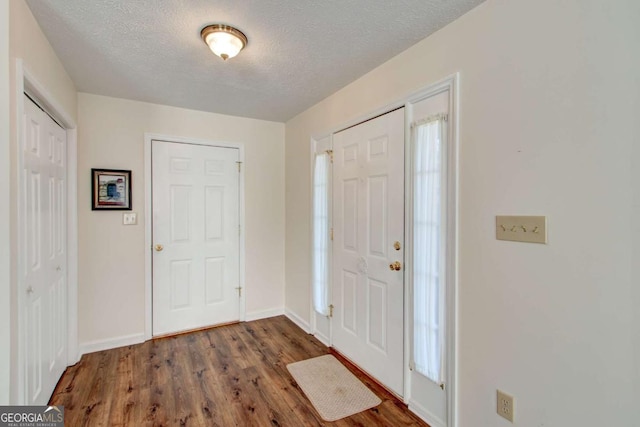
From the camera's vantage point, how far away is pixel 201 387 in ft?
7.41

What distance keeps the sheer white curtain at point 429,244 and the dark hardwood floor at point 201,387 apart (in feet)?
1.57

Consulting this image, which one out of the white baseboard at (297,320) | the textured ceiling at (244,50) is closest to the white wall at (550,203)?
the textured ceiling at (244,50)

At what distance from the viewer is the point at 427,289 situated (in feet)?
6.18

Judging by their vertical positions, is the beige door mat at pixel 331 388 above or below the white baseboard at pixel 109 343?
below

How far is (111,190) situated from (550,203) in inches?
133

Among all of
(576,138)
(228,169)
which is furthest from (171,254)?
(576,138)

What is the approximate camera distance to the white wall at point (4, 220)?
4.36ft

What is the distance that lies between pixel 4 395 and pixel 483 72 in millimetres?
2753

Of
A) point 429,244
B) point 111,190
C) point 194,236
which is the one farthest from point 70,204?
point 429,244

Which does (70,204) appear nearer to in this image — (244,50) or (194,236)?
(194,236)

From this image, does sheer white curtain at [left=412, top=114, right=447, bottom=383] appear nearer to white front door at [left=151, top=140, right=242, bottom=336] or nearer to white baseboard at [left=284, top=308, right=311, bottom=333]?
white baseboard at [left=284, top=308, right=311, bottom=333]

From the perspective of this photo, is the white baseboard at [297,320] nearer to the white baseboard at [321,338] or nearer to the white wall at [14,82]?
the white baseboard at [321,338]

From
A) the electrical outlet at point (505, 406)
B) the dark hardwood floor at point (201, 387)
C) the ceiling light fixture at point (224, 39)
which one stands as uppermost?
the ceiling light fixture at point (224, 39)

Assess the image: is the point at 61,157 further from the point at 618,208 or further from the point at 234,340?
the point at 618,208
